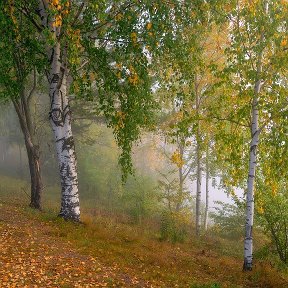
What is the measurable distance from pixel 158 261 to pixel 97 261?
2051 millimetres

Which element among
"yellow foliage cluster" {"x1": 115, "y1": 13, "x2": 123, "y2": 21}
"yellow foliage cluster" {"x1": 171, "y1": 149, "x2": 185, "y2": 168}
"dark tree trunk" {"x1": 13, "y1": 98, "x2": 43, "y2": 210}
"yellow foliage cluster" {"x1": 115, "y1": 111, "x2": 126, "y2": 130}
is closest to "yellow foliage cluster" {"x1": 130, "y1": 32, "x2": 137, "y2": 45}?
"yellow foliage cluster" {"x1": 115, "y1": 13, "x2": 123, "y2": 21}

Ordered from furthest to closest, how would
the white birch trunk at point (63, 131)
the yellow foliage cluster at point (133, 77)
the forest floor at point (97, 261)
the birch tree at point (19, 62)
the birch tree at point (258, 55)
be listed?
the white birch trunk at point (63, 131), the yellow foliage cluster at point (133, 77), the birch tree at point (19, 62), the birch tree at point (258, 55), the forest floor at point (97, 261)

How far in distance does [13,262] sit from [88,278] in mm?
1765

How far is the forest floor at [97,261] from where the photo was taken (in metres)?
6.95

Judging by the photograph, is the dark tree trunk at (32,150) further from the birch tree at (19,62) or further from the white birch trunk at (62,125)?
the white birch trunk at (62,125)

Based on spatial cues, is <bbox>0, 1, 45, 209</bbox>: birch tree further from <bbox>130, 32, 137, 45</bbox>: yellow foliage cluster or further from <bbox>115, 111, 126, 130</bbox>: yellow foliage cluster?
<bbox>115, 111, 126, 130</bbox>: yellow foliage cluster

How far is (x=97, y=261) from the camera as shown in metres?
8.18

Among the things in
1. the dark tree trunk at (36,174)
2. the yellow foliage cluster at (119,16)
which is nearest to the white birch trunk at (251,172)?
the yellow foliage cluster at (119,16)

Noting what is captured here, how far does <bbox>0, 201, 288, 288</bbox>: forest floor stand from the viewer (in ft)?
22.8

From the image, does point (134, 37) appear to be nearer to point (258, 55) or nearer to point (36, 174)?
point (258, 55)

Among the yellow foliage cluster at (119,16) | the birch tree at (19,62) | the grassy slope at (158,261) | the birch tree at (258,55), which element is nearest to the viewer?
the grassy slope at (158,261)

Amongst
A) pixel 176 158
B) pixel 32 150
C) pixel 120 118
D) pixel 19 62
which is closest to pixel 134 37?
pixel 120 118

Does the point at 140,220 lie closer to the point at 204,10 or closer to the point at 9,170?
the point at 204,10

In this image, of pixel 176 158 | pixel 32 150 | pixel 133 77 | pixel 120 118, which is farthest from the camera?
pixel 32 150
